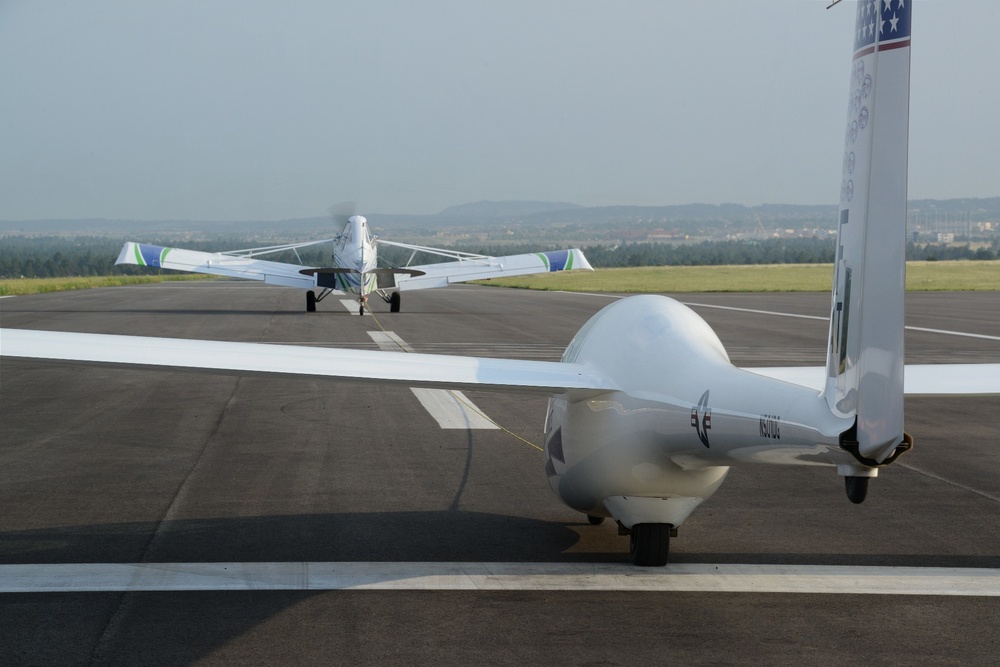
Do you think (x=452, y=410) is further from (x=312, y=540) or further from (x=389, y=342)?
(x=389, y=342)

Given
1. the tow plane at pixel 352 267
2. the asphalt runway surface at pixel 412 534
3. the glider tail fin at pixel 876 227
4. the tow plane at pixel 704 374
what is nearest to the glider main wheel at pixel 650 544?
the tow plane at pixel 704 374

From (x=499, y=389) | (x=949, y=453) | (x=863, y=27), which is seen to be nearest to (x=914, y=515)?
(x=949, y=453)

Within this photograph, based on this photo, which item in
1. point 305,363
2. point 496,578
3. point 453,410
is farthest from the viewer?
point 453,410

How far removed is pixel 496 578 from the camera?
6484mm

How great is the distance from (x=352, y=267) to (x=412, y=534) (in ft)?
96.6

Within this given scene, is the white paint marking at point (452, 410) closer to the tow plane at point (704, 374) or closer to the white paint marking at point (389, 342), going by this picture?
the tow plane at point (704, 374)

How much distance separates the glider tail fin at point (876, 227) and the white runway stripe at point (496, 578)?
2462 millimetres

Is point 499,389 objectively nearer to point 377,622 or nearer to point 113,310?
point 377,622

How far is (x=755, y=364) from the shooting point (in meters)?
20.5

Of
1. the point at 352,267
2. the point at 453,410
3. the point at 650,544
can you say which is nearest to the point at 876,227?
the point at 650,544

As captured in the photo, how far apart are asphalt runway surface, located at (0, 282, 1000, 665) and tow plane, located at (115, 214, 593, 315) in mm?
20614

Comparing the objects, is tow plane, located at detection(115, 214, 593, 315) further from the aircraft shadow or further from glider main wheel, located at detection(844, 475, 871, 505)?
glider main wheel, located at detection(844, 475, 871, 505)

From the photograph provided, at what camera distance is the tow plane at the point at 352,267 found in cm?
3653

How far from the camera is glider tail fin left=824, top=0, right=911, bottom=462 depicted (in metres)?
3.97
